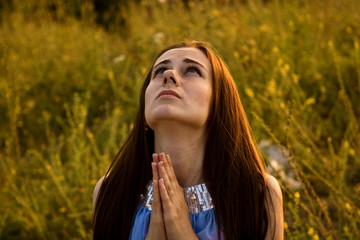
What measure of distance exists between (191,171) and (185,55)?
46cm

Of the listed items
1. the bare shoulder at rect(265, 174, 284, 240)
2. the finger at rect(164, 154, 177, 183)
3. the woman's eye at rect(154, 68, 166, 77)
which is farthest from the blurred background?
the woman's eye at rect(154, 68, 166, 77)

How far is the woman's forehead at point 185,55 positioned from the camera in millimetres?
1597

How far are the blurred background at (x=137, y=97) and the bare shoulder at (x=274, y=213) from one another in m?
0.46

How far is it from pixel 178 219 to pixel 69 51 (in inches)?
133

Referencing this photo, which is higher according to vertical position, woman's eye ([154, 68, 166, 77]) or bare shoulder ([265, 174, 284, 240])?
woman's eye ([154, 68, 166, 77])

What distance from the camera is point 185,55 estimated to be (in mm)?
1600

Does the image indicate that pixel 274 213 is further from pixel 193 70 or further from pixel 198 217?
pixel 193 70

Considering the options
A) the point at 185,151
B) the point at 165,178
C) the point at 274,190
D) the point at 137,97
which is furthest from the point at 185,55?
the point at 137,97

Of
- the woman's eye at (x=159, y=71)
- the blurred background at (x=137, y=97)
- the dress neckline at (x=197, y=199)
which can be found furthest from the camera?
the blurred background at (x=137, y=97)

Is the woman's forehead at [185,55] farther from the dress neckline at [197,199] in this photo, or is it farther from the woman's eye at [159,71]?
the dress neckline at [197,199]

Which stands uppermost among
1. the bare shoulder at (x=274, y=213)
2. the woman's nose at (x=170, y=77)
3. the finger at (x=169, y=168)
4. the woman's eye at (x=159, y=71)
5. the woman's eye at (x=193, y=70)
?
the woman's eye at (x=159, y=71)

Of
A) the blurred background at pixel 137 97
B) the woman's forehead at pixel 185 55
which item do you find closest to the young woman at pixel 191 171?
the woman's forehead at pixel 185 55

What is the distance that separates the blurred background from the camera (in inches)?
99.0

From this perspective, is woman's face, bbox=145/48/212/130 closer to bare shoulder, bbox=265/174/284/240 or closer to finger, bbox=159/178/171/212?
finger, bbox=159/178/171/212
